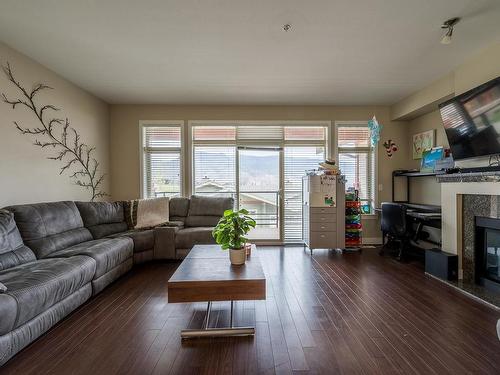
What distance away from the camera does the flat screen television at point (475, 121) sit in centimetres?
246

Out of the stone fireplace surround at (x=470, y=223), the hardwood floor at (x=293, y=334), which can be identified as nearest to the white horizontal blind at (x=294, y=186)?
the hardwood floor at (x=293, y=334)

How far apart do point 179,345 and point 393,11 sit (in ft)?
10.7

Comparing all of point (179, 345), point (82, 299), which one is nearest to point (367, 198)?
point (179, 345)

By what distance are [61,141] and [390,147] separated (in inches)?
214

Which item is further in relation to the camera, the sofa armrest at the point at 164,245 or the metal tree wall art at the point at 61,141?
the sofa armrest at the point at 164,245

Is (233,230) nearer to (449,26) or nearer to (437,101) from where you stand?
(449,26)

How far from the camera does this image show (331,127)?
15.9ft

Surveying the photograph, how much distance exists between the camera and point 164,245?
3.75m

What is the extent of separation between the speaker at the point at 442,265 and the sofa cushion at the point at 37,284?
3.95 metres

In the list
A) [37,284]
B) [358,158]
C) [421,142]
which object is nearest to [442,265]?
[421,142]

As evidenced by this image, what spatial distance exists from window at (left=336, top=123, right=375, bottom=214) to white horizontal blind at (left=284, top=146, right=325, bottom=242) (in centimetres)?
60

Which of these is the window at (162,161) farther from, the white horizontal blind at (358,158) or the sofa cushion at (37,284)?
the white horizontal blind at (358,158)

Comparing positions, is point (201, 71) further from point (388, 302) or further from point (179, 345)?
point (388, 302)

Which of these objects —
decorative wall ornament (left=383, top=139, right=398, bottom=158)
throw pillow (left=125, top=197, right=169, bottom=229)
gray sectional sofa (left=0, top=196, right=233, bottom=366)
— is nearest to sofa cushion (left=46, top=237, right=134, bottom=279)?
gray sectional sofa (left=0, top=196, right=233, bottom=366)
